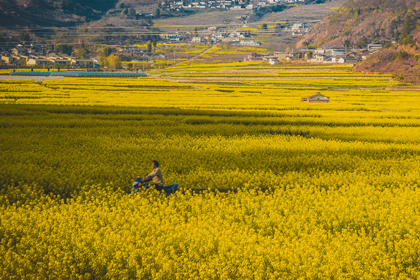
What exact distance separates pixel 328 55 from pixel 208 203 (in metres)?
171

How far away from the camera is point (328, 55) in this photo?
6762 inches

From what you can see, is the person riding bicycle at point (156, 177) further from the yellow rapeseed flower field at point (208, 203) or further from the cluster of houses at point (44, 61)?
the cluster of houses at point (44, 61)

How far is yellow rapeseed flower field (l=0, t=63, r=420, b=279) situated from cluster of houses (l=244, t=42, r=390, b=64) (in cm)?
13484

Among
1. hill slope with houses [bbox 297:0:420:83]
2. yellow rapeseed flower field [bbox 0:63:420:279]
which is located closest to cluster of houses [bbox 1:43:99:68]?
hill slope with houses [bbox 297:0:420:83]

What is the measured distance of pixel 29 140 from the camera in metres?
25.4

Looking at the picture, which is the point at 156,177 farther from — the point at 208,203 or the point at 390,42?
the point at 390,42

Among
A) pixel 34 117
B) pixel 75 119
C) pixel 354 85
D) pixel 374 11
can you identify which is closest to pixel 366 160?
pixel 75 119

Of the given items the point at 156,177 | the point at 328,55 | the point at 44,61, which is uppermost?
the point at 156,177

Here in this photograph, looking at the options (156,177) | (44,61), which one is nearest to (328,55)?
(44,61)

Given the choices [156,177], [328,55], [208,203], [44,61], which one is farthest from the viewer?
[328,55]

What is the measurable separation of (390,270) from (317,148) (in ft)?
51.8

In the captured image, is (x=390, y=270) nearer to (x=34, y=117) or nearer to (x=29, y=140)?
(x=29, y=140)

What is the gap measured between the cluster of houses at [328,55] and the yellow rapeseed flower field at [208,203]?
134841mm

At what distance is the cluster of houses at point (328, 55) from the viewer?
15650 cm
